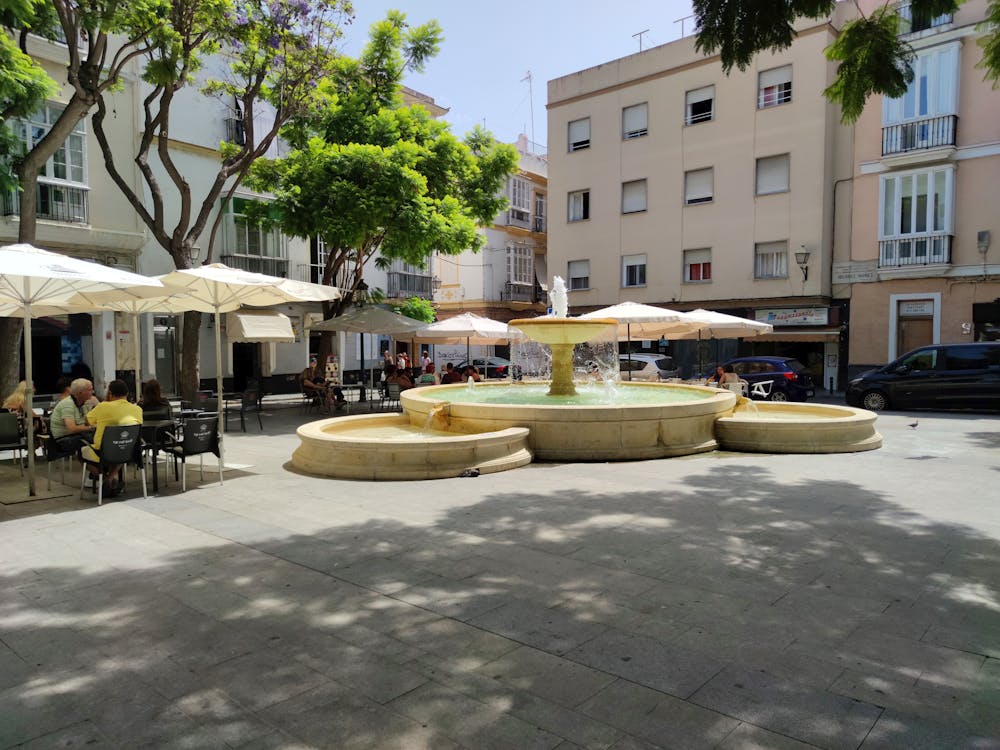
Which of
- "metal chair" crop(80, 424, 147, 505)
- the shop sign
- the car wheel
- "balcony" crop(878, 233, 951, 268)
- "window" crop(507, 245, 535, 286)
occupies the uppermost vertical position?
"window" crop(507, 245, 535, 286)

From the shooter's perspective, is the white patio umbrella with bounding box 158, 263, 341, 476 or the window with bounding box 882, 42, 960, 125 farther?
the window with bounding box 882, 42, 960, 125

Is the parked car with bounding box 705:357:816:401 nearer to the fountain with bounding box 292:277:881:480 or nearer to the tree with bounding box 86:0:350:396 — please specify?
the fountain with bounding box 292:277:881:480

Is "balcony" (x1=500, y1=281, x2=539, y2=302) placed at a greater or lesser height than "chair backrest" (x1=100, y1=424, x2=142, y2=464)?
greater

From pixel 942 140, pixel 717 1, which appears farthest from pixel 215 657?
pixel 942 140

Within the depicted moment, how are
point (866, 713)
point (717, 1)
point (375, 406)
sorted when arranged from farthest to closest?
point (375, 406)
point (717, 1)
point (866, 713)

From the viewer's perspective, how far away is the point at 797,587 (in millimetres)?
4340

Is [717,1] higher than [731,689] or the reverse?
higher

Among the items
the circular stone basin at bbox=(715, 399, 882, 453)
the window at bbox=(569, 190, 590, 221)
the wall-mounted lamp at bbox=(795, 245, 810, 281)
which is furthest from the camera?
the window at bbox=(569, 190, 590, 221)

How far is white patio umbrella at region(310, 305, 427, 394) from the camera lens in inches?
636

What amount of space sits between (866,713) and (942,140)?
2346cm

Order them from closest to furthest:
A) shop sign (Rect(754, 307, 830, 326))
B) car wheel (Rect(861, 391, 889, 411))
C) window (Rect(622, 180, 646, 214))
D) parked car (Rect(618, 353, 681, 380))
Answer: car wheel (Rect(861, 391, 889, 411)), parked car (Rect(618, 353, 681, 380)), shop sign (Rect(754, 307, 830, 326)), window (Rect(622, 180, 646, 214))

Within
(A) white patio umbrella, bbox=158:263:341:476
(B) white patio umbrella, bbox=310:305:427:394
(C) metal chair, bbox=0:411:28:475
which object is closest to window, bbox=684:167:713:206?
(B) white patio umbrella, bbox=310:305:427:394

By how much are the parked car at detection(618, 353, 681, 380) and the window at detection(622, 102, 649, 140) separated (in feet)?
36.0

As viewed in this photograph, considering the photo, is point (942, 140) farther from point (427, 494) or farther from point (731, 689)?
point (731, 689)
